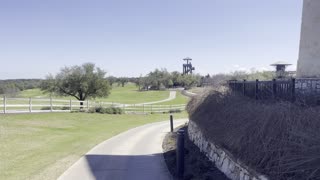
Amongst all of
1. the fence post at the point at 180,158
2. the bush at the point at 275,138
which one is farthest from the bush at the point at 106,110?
the bush at the point at 275,138

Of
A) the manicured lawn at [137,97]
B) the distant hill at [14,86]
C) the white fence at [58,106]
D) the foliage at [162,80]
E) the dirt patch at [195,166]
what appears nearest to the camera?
the dirt patch at [195,166]

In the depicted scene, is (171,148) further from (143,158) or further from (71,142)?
(71,142)

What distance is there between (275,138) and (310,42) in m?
Result: 7.56

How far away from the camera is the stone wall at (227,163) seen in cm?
700

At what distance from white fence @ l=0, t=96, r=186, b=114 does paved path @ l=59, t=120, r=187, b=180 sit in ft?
44.8

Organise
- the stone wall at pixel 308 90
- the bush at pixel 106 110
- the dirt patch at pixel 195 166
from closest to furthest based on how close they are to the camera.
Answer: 1. the stone wall at pixel 308 90
2. the dirt patch at pixel 195 166
3. the bush at pixel 106 110

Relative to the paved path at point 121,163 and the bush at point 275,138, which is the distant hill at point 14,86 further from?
the bush at point 275,138

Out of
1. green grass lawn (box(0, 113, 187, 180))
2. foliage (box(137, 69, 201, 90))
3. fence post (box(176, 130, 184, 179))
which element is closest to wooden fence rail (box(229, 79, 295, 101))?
fence post (box(176, 130, 184, 179))

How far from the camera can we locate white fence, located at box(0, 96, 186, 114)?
1135 inches

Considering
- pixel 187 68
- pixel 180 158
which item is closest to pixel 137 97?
pixel 187 68

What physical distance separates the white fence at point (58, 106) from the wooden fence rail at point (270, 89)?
64.2 ft

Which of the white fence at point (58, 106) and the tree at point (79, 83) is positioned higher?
the tree at point (79, 83)

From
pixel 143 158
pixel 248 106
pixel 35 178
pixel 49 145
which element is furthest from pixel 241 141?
pixel 49 145

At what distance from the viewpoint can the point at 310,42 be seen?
42.4 ft
